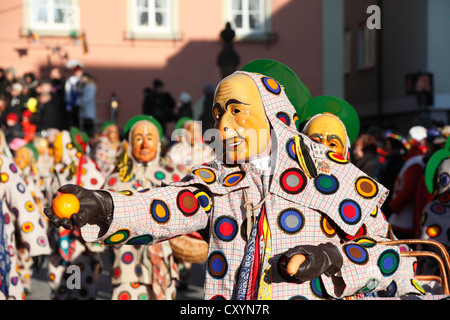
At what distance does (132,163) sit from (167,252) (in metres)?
0.80

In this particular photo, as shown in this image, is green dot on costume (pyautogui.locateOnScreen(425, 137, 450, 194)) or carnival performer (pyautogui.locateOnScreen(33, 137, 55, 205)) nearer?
green dot on costume (pyautogui.locateOnScreen(425, 137, 450, 194))

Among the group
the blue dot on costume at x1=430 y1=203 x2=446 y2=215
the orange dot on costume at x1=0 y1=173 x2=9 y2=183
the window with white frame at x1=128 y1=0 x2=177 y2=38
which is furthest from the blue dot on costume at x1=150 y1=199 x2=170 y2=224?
the window with white frame at x1=128 y1=0 x2=177 y2=38

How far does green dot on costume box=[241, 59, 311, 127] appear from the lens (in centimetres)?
329

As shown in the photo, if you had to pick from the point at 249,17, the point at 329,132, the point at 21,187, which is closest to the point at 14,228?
the point at 21,187

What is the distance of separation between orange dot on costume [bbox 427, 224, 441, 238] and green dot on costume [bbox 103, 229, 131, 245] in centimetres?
339

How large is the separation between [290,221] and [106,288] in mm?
6360

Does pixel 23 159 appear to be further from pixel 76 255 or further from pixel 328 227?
pixel 328 227

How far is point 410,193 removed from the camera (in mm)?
7195

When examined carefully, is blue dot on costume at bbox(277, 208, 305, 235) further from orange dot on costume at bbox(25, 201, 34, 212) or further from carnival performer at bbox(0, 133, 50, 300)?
orange dot on costume at bbox(25, 201, 34, 212)

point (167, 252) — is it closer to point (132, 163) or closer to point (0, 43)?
point (132, 163)

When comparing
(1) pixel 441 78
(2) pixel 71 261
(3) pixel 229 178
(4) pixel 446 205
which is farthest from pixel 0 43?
(3) pixel 229 178

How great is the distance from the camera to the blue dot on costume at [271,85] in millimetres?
3086

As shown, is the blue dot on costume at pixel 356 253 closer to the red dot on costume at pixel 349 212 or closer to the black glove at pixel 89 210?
the red dot on costume at pixel 349 212

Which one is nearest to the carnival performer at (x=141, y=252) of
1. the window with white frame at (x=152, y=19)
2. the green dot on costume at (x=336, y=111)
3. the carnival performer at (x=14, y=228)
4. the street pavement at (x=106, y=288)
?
the carnival performer at (x=14, y=228)
